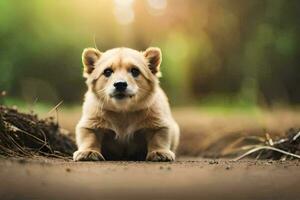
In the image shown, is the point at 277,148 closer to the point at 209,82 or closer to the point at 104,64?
the point at 104,64

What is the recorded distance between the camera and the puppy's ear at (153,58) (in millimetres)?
6961

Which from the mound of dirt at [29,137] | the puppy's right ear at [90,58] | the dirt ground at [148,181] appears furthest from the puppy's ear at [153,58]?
the dirt ground at [148,181]

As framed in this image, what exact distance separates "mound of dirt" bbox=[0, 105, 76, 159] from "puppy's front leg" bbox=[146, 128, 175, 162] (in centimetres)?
91

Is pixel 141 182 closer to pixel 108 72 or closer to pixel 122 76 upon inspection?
pixel 122 76

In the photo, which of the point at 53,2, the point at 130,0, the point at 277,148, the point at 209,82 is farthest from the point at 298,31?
the point at 277,148

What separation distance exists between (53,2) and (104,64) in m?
14.8

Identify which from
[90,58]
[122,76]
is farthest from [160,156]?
[90,58]

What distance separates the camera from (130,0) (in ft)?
50.3

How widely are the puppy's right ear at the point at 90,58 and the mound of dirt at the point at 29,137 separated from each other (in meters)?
0.86

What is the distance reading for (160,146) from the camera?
663 cm

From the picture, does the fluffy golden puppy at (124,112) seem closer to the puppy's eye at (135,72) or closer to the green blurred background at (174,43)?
the puppy's eye at (135,72)

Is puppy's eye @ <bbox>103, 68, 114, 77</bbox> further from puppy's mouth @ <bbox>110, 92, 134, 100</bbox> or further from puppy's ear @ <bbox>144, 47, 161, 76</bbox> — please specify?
puppy's ear @ <bbox>144, 47, 161, 76</bbox>

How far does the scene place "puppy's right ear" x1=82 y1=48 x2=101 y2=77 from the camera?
691cm

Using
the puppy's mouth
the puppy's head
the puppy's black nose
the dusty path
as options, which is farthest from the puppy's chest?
the dusty path
